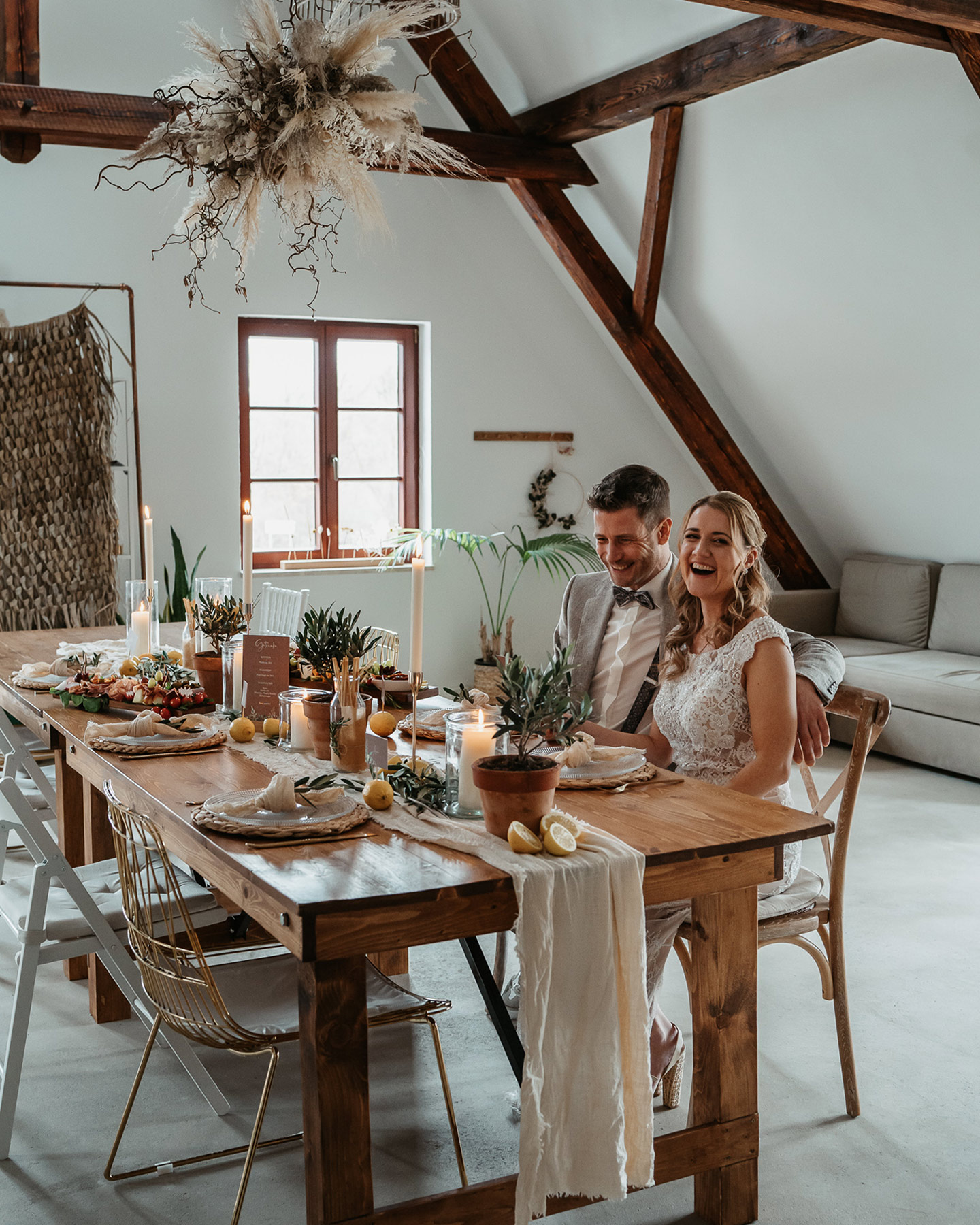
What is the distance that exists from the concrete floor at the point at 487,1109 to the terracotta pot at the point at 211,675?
80 cm

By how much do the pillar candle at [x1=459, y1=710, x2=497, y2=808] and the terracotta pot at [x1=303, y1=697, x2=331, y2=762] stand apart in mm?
479

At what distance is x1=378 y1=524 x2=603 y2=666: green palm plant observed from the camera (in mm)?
6453

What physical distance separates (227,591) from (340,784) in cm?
117

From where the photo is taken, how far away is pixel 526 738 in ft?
6.14

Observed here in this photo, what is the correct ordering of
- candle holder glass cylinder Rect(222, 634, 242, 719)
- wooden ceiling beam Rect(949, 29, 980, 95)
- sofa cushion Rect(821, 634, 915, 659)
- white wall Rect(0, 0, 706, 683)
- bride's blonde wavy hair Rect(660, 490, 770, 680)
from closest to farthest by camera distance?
1. bride's blonde wavy hair Rect(660, 490, 770, 680)
2. candle holder glass cylinder Rect(222, 634, 242, 719)
3. wooden ceiling beam Rect(949, 29, 980, 95)
4. white wall Rect(0, 0, 706, 683)
5. sofa cushion Rect(821, 634, 915, 659)

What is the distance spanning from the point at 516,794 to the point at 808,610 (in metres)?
5.02

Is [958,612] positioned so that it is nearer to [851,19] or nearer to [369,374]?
[851,19]

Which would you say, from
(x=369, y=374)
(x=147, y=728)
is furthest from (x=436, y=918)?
(x=369, y=374)

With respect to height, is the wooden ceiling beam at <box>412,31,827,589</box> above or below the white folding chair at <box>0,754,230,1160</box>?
above

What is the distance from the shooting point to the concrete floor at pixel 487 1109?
2.15m

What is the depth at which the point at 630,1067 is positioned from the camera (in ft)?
5.91

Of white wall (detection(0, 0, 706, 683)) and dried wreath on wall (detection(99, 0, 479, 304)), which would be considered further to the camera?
white wall (detection(0, 0, 706, 683))

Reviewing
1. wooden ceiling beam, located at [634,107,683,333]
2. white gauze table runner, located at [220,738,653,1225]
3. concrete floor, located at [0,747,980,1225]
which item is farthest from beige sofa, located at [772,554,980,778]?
white gauze table runner, located at [220,738,653,1225]

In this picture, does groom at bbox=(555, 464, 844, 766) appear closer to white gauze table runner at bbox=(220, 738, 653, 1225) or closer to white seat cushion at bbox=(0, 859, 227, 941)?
white seat cushion at bbox=(0, 859, 227, 941)
